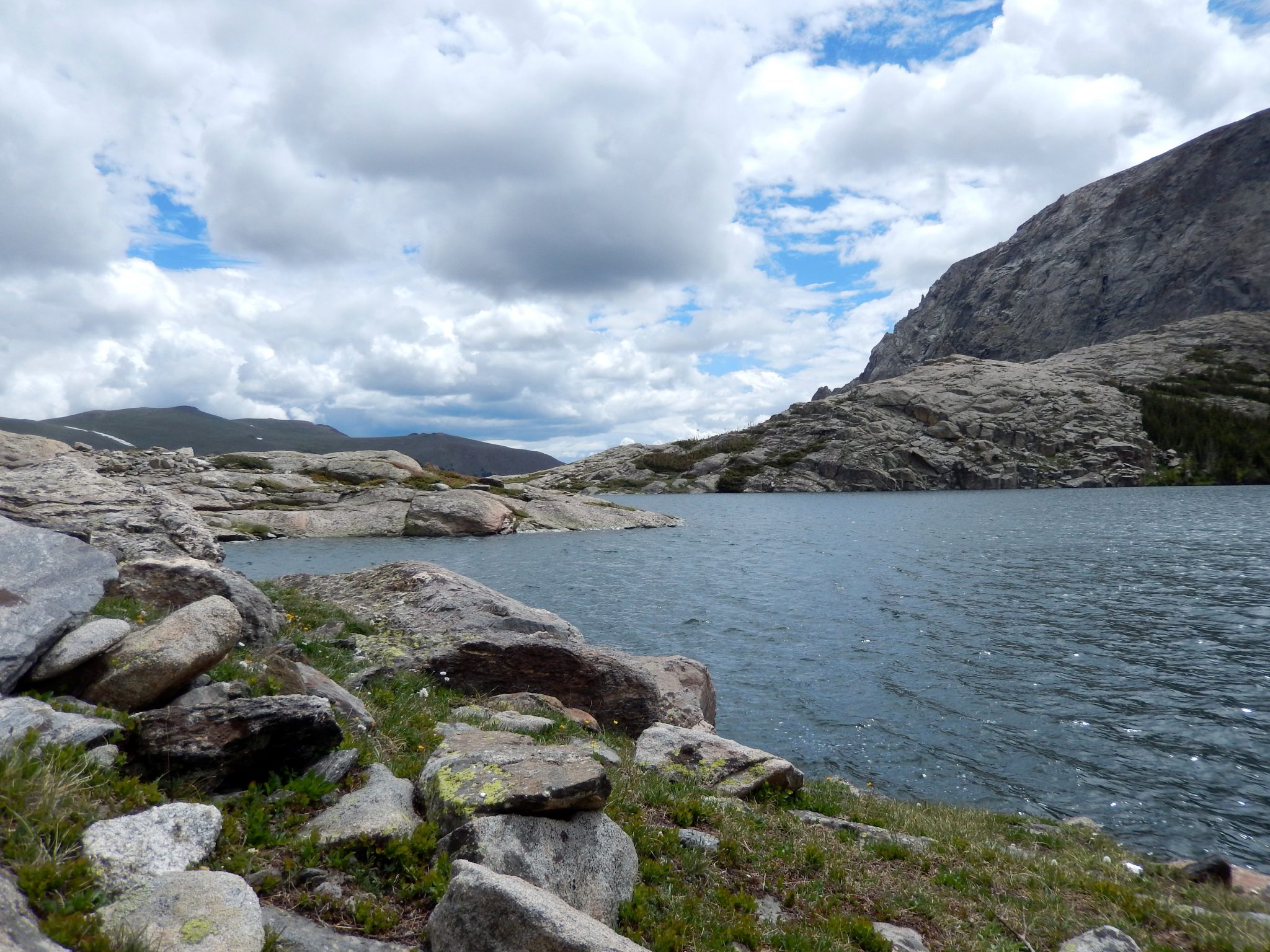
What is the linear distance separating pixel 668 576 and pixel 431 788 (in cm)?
3945

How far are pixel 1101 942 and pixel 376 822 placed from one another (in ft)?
29.3

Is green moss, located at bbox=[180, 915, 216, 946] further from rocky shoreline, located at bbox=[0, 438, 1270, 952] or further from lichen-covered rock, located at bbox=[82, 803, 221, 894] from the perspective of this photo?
lichen-covered rock, located at bbox=[82, 803, 221, 894]

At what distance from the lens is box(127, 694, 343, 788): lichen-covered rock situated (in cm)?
756

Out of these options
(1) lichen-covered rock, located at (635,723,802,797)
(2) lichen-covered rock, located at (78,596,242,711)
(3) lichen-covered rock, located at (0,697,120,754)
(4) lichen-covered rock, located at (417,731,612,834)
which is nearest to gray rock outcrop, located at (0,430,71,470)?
(2) lichen-covered rock, located at (78,596,242,711)

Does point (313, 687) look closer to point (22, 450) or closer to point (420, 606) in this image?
point (420, 606)

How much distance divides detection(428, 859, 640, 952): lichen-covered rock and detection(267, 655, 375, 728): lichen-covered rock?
4.75 metres

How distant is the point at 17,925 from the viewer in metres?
4.27

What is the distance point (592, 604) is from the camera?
1489 inches

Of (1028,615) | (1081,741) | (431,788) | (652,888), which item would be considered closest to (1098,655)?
(1028,615)

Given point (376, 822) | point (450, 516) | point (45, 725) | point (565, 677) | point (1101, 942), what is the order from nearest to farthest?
point (45, 725) → point (376, 822) → point (1101, 942) → point (565, 677) → point (450, 516)

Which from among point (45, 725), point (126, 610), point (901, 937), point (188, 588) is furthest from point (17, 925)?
point (188, 588)

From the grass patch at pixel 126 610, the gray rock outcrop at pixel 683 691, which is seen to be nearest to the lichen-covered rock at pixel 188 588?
the grass patch at pixel 126 610

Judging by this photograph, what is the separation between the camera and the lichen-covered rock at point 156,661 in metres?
8.32

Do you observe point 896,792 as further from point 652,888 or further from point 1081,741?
point 652,888
